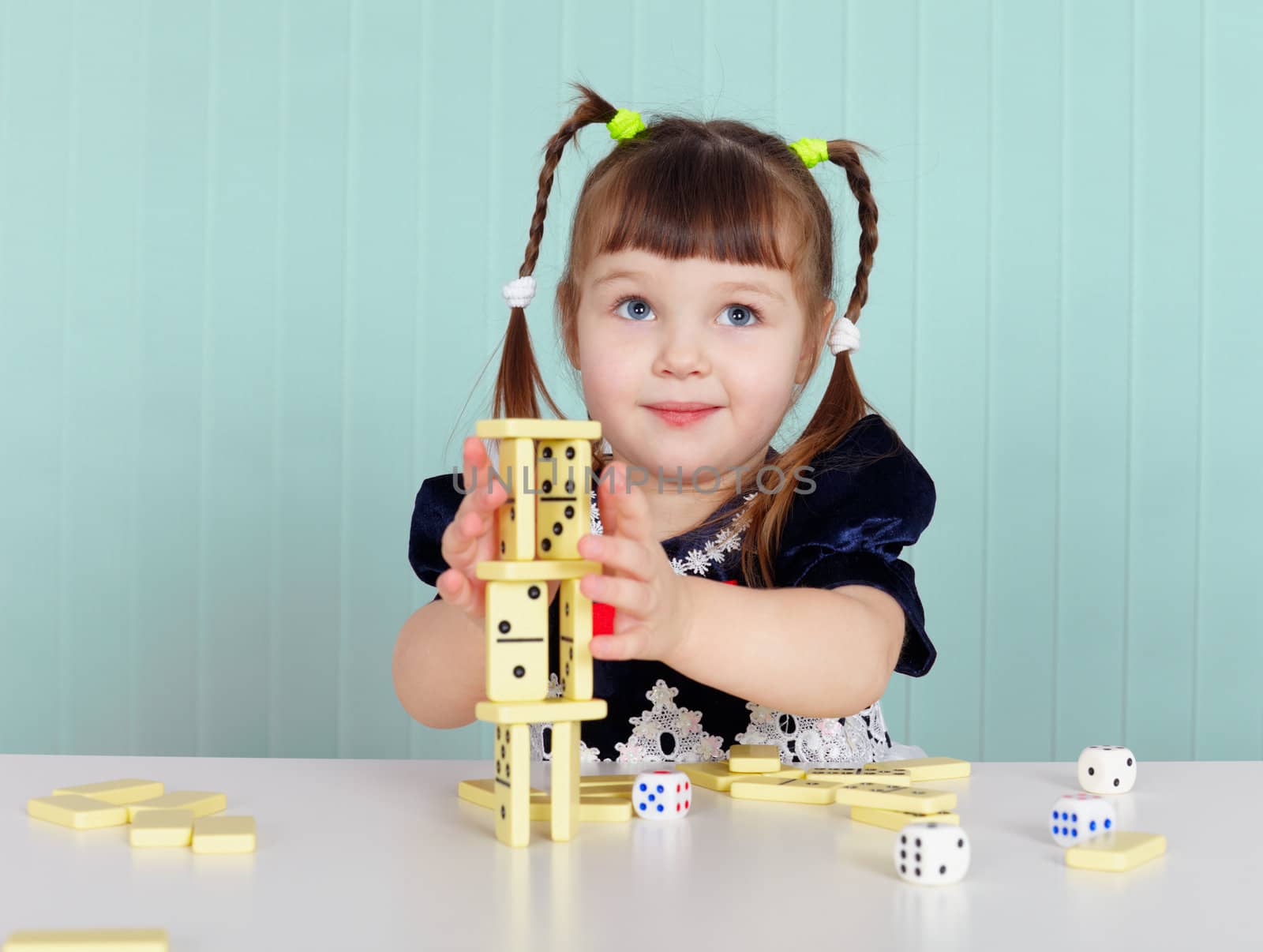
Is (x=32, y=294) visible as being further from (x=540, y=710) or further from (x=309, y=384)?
(x=540, y=710)

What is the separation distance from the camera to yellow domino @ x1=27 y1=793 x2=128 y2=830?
2.35ft

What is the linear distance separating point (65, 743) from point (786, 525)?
4.86ft

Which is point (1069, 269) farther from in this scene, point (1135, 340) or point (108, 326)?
point (108, 326)

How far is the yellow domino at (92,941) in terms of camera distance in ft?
1.65

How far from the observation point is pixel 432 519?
1.22 metres

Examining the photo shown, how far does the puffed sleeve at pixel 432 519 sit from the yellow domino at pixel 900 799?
21.5 inches

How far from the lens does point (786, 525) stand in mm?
1197

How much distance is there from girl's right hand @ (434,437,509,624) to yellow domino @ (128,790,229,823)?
7.1 inches

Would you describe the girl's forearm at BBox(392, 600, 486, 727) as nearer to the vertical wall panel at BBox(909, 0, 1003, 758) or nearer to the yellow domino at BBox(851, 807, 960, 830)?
the yellow domino at BBox(851, 807, 960, 830)

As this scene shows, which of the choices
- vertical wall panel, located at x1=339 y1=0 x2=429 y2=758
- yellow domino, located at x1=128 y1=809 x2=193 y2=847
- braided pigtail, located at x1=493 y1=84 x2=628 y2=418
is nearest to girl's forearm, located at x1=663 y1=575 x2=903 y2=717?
yellow domino, located at x1=128 y1=809 x2=193 y2=847

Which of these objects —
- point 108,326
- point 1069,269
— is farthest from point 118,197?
point 1069,269

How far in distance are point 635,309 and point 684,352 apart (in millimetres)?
75

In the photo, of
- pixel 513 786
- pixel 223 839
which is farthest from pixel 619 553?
pixel 223 839

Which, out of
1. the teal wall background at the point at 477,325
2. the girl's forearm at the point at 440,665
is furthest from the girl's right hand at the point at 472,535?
the teal wall background at the point at 477,325
